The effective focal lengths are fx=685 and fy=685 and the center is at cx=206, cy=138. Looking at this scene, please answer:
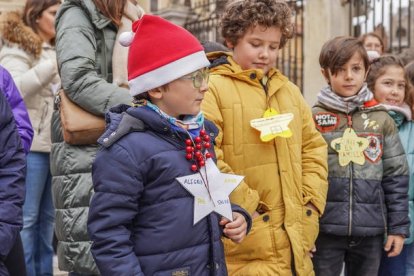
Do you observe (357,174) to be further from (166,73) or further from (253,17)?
(166,73)

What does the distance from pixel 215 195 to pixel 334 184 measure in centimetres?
138

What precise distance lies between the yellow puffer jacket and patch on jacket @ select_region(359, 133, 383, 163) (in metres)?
0.67

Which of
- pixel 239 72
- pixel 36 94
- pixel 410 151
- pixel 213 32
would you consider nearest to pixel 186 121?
pixel 239 72

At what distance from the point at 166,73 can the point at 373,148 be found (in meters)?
1.74

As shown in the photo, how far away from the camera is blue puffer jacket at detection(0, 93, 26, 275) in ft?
9.44

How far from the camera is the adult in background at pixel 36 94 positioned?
4.99 meters

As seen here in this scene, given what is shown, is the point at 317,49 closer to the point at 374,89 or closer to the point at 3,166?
the point at 374,89

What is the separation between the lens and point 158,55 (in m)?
2.56

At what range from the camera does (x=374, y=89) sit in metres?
4.54

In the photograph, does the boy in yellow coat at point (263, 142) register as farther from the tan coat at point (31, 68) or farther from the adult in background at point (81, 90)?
the tan coat at point (31, 68)

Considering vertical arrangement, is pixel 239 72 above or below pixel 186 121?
above

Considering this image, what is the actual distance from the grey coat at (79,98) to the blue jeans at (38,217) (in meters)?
1.60

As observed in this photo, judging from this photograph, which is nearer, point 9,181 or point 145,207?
point 145,207

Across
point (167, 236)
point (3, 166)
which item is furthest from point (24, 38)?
point (167, 236)
